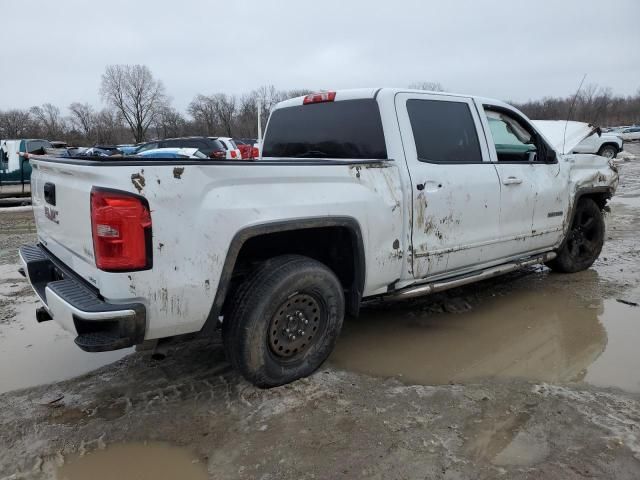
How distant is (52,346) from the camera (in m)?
4.09

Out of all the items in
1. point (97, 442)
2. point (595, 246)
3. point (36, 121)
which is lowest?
point (97, 442)

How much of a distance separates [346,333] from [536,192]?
2221 mm

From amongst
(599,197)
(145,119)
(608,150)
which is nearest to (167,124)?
(145,119)

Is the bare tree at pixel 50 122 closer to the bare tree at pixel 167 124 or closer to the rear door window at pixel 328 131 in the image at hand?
the bare tree at pixel 167 124

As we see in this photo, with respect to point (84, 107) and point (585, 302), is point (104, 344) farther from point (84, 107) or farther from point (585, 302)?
point (84, 107)

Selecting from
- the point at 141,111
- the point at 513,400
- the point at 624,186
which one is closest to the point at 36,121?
the point at 141,111

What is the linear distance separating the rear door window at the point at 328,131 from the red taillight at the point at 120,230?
1883mm

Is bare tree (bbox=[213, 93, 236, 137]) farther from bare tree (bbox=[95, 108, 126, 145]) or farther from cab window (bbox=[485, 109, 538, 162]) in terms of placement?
cab window (bbox=[485, 109, 538, 162])

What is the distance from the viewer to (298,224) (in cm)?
304

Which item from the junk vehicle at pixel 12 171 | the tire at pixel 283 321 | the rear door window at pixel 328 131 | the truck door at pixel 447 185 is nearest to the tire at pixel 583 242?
the truck door at pixel 447 185

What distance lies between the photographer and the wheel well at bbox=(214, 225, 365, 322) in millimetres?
3234

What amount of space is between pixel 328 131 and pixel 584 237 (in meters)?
3.64

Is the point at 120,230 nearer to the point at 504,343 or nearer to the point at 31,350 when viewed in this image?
the point at 31,350

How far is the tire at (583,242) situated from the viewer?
5.73 metres
